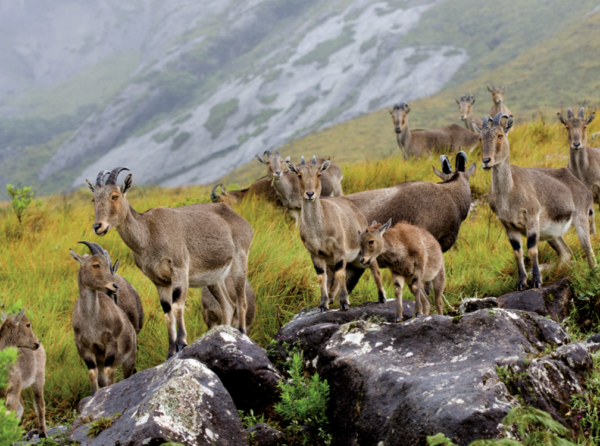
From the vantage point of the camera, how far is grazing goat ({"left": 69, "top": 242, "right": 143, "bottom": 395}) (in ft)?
22.2

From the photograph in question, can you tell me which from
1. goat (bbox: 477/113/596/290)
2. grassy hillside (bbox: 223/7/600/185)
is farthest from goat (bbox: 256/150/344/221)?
grassy hillside (bbox: 223/7/600/185)

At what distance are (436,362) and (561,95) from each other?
47858 millimetres

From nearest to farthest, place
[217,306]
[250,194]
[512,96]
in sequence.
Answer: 1. [217,306]
2. [250,194]
3. [512,96]

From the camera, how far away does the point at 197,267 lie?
683cm

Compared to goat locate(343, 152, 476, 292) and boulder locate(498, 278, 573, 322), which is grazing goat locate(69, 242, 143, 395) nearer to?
goat locate(343, 152, 476, 292)

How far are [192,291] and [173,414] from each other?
4.79 meters

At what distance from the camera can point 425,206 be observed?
26.8 ft

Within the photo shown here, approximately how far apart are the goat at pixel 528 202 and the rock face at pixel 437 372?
261 centimetres

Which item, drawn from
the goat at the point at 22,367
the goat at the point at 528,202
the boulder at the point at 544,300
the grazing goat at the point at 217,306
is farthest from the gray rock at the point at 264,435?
the goat at the point at 528,202

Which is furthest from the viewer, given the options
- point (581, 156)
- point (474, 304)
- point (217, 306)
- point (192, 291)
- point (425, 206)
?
point (581, 156)

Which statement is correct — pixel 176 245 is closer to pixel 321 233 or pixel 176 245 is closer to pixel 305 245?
pixel 305 245

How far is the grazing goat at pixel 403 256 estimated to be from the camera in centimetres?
621

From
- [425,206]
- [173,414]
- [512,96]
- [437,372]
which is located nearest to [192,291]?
[425,206]

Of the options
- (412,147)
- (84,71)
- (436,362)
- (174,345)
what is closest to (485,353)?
(436,362)
